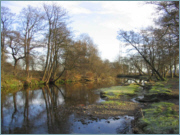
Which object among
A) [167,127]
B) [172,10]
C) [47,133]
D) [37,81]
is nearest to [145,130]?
[167,127]

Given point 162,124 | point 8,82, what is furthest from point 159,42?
point 8,82

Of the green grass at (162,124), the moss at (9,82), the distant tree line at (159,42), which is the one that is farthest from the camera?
the moss at (9,82)

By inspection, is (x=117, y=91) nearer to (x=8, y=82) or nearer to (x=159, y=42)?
(x=159, y=42)

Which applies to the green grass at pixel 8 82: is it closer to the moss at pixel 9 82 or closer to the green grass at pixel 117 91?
the moss at pixel 9 82

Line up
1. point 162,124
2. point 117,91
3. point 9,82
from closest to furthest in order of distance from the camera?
1. point 162,124
2. point 117,91
3. point 9,82

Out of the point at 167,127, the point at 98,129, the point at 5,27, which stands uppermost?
the point at 5,27

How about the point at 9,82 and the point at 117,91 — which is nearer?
the point at 117,91

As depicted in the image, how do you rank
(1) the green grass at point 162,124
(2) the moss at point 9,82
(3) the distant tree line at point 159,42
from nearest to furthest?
(1) the green grass at point 162,124
(3) the distant tree line at point 159,42
(2) the moss at point 9,82

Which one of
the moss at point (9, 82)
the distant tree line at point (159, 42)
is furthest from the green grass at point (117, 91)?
the moss at point (9, 82)

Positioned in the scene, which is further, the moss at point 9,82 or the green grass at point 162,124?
the moss at point 9,82

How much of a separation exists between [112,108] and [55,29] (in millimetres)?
21162

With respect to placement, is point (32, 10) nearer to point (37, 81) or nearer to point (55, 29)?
point (55, 29)

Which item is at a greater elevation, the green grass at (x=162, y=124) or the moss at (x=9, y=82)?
the moss at (x=9, y=82)

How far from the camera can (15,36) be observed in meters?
24.7
